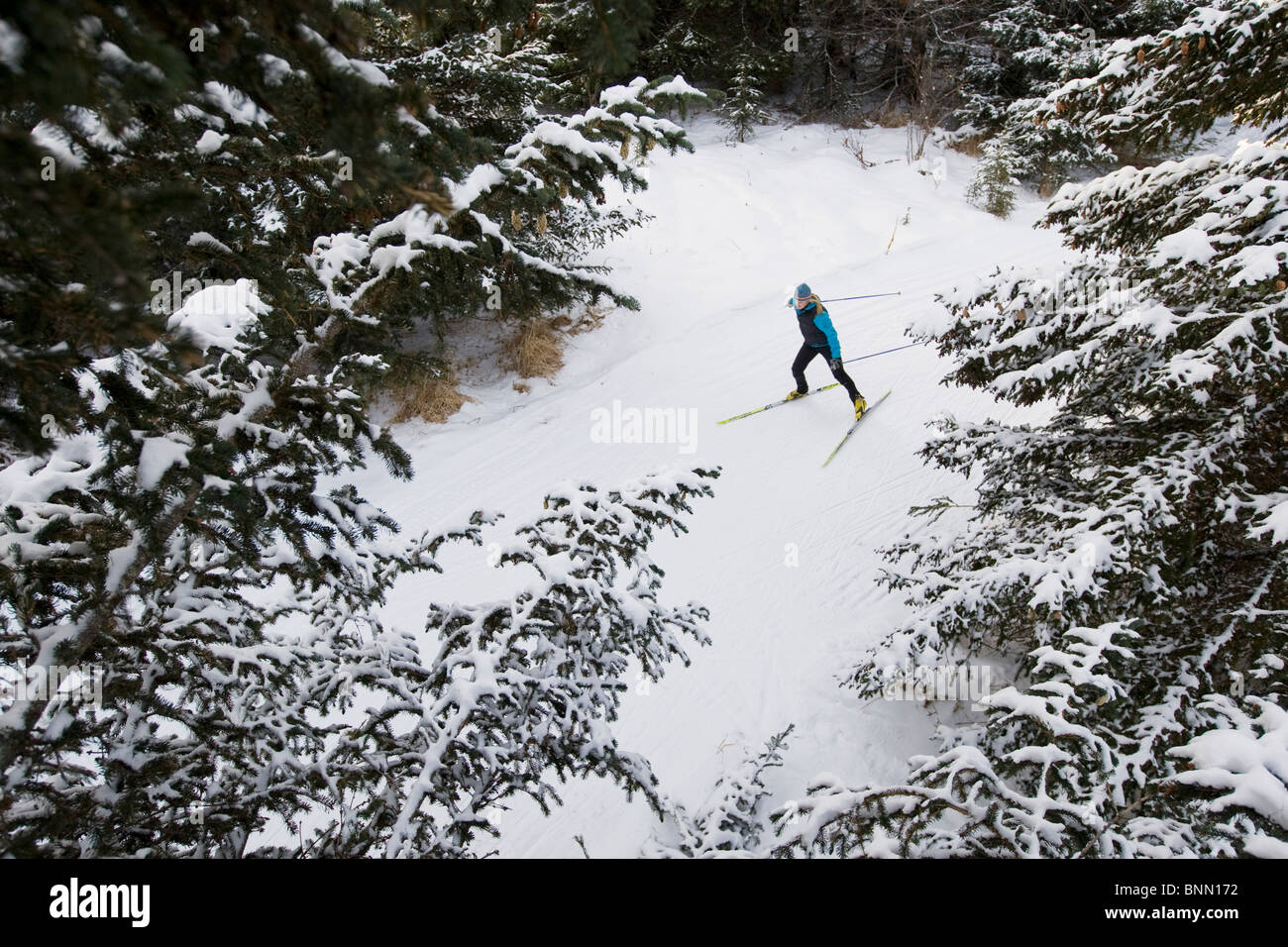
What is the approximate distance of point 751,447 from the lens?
9.15 meters

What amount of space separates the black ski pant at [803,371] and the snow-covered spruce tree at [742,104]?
9.80m

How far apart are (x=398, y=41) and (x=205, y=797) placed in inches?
350

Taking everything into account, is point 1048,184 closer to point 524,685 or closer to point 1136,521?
point 1136,521

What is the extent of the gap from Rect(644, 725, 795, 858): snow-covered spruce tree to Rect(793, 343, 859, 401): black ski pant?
5.32 m

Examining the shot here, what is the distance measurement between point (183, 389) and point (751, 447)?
712 centimetres

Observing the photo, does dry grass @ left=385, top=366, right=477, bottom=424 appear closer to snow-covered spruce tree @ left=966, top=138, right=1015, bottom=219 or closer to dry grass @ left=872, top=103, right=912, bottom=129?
snow-covered spruce tree @ left=966, top=138, right=1015, bottom=219

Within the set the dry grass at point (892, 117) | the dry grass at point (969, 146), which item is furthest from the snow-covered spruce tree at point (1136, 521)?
the dry grass at point (892, 117)

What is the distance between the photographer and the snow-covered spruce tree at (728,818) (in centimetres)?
411

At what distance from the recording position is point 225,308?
4031mm

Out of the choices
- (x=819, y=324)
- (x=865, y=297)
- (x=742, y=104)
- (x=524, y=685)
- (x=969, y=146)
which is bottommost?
(x=524, y=685)

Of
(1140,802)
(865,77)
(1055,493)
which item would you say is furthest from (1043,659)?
(865,77)

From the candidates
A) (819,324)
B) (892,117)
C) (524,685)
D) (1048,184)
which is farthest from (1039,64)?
(524,685)

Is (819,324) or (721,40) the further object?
(721,40)
